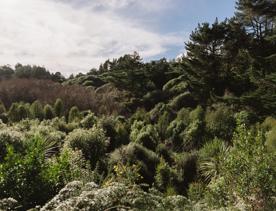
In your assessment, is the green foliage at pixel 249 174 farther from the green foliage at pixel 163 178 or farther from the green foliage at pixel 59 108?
the green foliage at pixel 59 108

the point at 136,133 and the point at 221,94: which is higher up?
the point at 221,94

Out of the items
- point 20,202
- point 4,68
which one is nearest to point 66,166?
point 20,202

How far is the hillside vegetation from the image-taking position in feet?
18.0

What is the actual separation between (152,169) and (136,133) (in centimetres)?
406

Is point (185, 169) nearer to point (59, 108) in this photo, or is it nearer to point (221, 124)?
point (221, 124)

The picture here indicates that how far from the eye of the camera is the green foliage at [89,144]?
12.7 meters

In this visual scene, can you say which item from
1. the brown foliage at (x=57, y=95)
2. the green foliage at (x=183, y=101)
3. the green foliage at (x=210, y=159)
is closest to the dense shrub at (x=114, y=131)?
the green foliage at (x=210, y=159)

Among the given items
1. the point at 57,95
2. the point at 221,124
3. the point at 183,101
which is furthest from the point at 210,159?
the point at 57,95

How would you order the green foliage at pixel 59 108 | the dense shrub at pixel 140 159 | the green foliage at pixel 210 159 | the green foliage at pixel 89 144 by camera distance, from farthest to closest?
the green foliage at pixel 59 108
the green foliage at pixel 89 144
the dense shrub at pixel 140 159
the green foliage at pixel 210 159

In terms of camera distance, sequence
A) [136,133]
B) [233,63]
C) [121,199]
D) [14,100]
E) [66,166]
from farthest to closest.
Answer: [14,100]
[233,63]
[136,133]
[66,166]
[121,199]

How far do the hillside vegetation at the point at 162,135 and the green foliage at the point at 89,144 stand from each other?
0.03 metres

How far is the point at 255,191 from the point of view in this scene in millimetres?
5477

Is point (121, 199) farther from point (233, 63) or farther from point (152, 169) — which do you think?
point (233, 63)

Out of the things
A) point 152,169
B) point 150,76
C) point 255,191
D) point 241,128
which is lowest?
point 152,169
